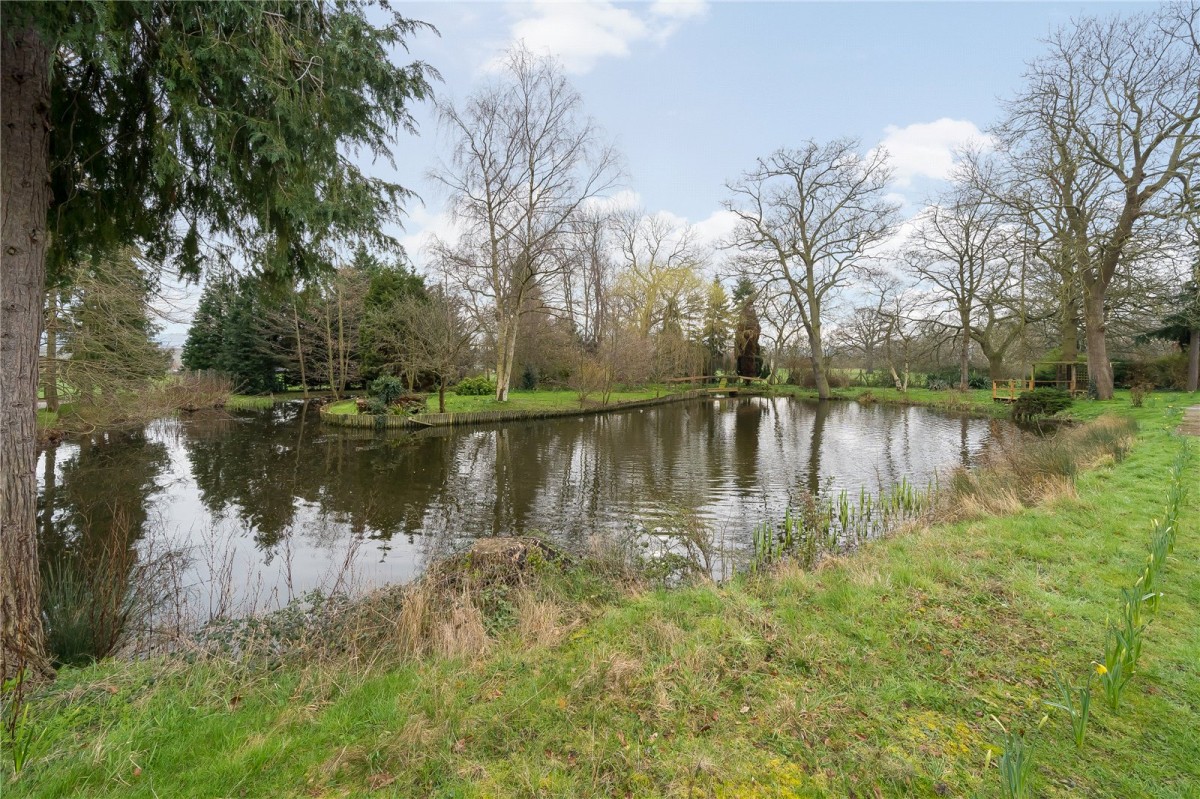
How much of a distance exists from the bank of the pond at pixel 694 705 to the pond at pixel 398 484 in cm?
129

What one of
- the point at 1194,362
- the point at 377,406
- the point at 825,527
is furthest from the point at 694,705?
the point at 1194,362

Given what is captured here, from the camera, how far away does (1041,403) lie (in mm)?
19344

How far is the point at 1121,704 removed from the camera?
2.62 m

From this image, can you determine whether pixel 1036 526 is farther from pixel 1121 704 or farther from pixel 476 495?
pixel 476 495

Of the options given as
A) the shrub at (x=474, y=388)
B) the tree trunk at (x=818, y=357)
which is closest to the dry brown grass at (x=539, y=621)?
the shrub at (x=474, y=388)

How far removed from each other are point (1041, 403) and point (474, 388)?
2397 centimetres

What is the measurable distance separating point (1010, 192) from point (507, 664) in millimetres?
21370

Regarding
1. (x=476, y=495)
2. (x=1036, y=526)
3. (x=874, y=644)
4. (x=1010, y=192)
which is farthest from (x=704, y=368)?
(x=874, y=644)

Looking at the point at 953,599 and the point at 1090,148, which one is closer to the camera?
the point at 953,599

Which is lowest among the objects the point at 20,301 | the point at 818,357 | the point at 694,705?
the point at 694,705

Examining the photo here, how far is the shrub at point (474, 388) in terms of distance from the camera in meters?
26.7

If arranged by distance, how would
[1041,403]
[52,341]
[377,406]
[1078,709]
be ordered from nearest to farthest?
1. [1078,709]
2. [52,341]
3. [377,406]
4. [1041,403]

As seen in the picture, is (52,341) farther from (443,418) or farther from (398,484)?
(443,418)

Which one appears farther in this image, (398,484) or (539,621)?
(398,484)
